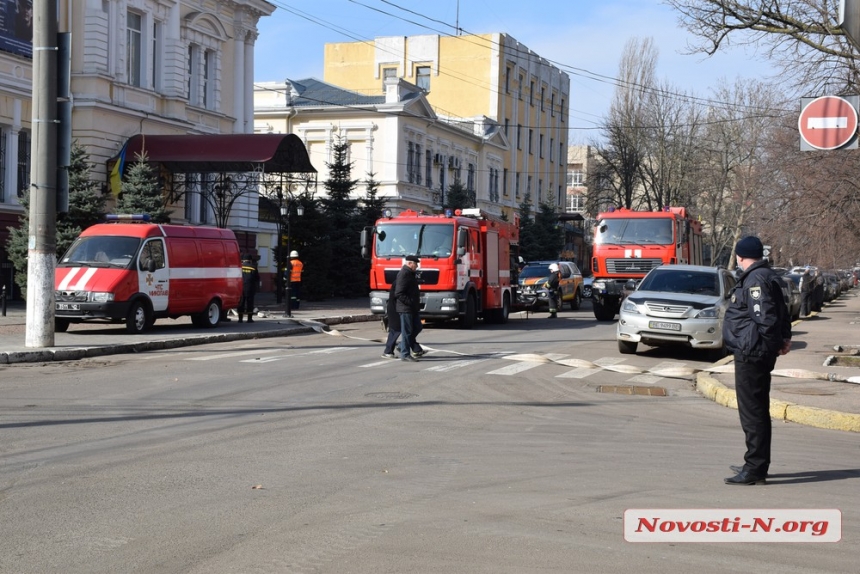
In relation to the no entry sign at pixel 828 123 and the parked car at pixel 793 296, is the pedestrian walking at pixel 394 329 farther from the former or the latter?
the parked car at pixel 793 296

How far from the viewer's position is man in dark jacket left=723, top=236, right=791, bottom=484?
7.51 metres

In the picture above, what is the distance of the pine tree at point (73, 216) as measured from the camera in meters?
29.4

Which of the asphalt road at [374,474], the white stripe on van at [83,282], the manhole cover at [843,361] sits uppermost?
the white stripe on van at [83,282]

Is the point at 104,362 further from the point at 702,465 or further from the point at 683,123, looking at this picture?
the point at 683,123

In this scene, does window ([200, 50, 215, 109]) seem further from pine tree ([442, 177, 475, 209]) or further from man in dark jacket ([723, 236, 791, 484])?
man in dark jacket ([723, 236, 791, 484])

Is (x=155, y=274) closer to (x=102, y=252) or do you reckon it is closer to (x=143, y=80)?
(x=102, y=252)

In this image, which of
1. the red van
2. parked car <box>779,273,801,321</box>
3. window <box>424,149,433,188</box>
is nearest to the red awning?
the red van

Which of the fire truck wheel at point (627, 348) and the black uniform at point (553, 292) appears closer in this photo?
the fire truck wheel at point (627, 348)

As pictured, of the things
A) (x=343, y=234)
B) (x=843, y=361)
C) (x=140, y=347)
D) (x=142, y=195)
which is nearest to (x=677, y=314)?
(x=843, y=361)

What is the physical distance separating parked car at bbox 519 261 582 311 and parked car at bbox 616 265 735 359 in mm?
16975

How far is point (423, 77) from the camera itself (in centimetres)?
7656

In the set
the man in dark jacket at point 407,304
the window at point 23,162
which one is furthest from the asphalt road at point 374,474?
the window at point 23,162

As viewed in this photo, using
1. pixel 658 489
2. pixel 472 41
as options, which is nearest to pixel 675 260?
pixel 658 489

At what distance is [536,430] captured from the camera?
33.2ft
